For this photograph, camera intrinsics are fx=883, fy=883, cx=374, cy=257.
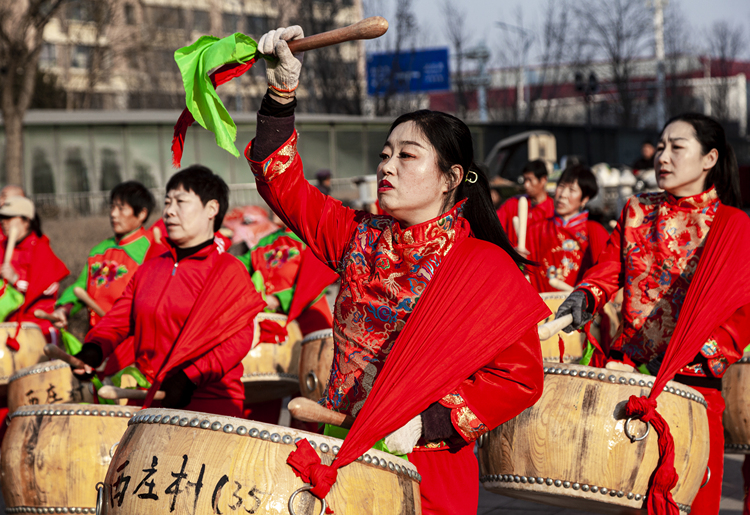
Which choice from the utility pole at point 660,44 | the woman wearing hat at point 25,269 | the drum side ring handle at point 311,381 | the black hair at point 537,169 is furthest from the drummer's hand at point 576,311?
the utility pole at point 660,44

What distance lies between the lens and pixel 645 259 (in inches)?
126

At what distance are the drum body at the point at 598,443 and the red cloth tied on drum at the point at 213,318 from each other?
1.04 m

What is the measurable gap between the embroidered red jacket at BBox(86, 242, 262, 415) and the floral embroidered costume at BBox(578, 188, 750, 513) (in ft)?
4.13

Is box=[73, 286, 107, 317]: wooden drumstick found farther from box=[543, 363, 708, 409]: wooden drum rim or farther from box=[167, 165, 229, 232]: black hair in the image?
Answer: box=[543, 363, 708, 409]: wooden drum rim

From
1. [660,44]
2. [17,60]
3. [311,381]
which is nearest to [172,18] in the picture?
[17,60]

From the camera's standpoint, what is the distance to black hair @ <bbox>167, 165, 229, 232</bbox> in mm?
3393

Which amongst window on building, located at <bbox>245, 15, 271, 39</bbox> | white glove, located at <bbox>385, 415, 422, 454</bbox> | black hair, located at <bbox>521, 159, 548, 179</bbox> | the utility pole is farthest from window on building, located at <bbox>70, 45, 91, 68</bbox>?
white glove, located at <bbox>385, 415, 422, 454</bbox>

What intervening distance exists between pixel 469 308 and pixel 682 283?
1.40 metres

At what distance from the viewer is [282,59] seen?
2.05m

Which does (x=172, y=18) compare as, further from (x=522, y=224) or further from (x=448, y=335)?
(x=448, y=335)

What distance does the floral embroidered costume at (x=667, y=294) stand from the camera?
3.10 m

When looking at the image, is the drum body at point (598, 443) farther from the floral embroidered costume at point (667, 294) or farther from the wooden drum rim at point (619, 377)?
the floral embroidered costume at point (667, 294)

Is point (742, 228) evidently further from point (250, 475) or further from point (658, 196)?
point (250, 475)

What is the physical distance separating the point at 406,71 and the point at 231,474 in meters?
23.8
